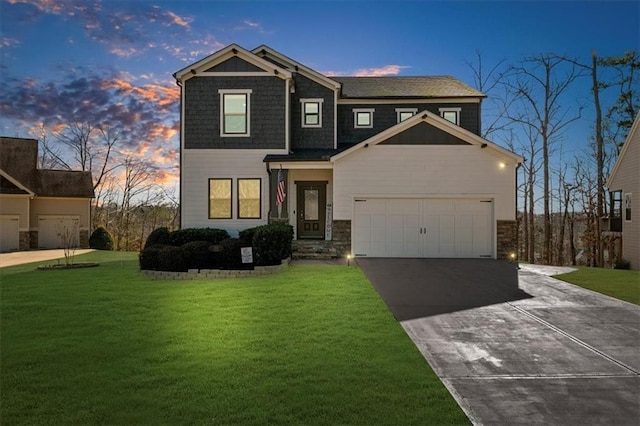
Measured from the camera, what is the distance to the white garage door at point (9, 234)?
24.4 meters

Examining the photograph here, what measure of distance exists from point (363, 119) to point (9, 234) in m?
22.4

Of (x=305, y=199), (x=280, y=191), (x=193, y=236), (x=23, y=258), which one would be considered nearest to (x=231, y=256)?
(x=193, y=236)

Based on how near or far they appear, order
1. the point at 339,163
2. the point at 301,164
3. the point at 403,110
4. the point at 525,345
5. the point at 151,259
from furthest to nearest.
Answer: the point at 403,110, the point at 301,164, the point at 339,163, the point at 151,259, the point at 525,345

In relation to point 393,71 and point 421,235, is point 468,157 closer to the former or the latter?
point 421,235

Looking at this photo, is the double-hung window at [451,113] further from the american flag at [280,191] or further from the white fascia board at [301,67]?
the american flag at [280,191]

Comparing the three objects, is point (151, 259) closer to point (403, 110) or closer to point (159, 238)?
point (159, 238)

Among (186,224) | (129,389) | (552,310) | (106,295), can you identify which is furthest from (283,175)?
(129,389)

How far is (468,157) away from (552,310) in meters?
8.32

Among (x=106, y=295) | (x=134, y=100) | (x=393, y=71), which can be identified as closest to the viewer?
(x=106, y=295)

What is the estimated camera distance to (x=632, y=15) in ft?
67.8

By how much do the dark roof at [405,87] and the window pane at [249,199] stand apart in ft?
20.8

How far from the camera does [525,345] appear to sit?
6051 mm

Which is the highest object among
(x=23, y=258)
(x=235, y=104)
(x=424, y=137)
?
(x=235, y=104)

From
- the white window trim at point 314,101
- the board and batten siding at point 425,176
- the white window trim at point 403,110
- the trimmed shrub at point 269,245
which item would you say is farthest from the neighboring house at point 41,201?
the white window trim at point 403,110
